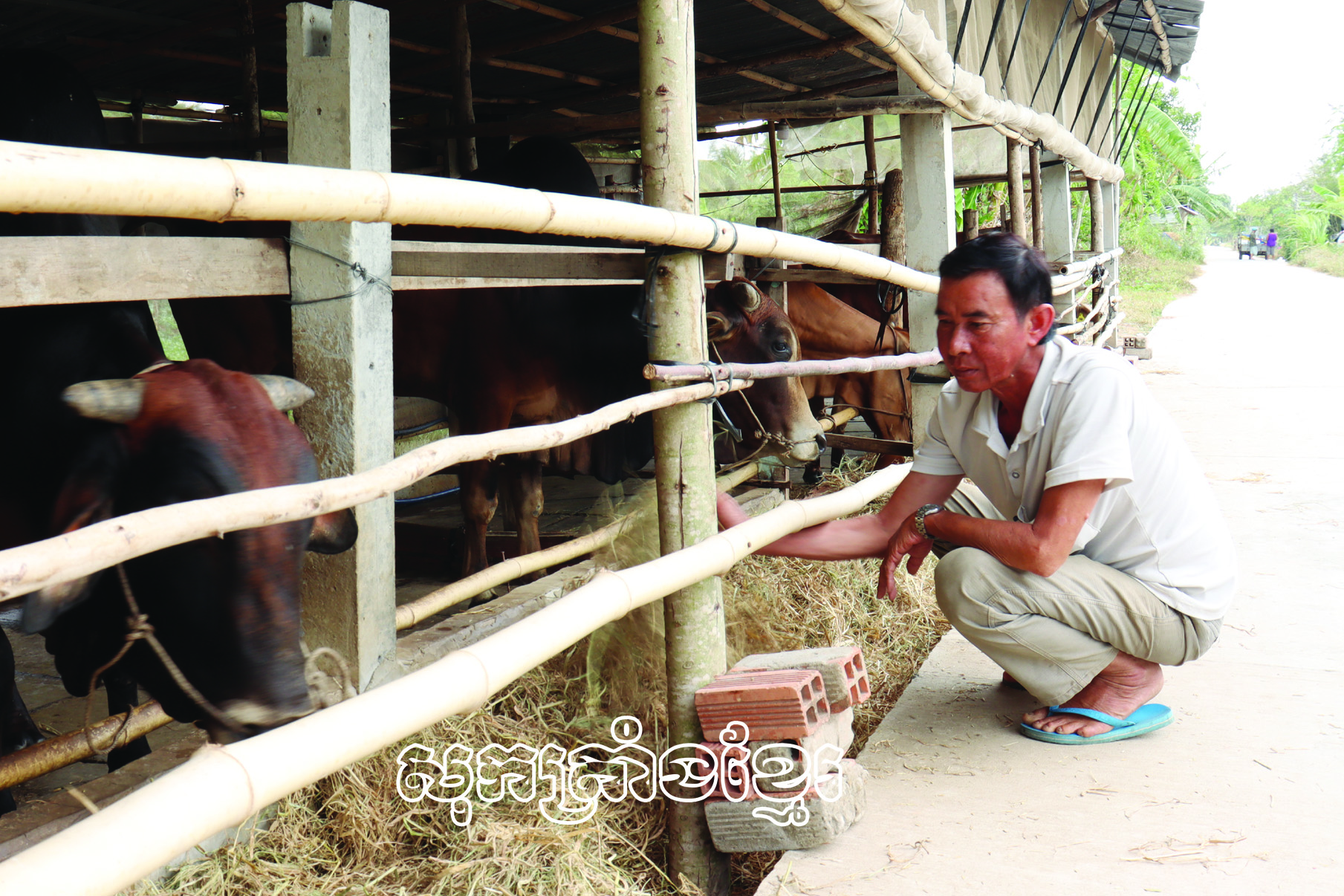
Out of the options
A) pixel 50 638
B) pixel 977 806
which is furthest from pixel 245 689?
pixel 977 806

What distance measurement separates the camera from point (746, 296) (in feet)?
16.2

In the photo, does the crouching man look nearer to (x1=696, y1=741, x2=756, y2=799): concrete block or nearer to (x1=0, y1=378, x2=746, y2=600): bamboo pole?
(x1=696, y1=741, x2=756, y2=799): concrete block

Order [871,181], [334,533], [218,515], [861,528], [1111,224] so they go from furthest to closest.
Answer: [1111,224] → [871,181] → [861,528] → [334,533] → [218,515]

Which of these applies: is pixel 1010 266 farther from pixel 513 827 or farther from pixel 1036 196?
pixel 1036 196

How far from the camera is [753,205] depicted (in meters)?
21.9

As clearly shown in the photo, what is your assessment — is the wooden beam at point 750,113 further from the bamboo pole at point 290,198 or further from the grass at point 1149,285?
the grass at point 1149,285

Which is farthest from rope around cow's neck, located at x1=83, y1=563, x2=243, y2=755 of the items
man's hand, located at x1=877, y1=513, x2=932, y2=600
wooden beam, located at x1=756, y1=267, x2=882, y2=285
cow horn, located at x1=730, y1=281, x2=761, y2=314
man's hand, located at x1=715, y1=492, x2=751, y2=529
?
wooden beam, located at x1=756, y1=267, x2=882, y2=285

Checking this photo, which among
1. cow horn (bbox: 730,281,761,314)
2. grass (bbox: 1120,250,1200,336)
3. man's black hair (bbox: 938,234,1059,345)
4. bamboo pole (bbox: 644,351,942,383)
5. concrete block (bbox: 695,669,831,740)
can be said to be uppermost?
grass (bbox: 1120,250,1200,336)

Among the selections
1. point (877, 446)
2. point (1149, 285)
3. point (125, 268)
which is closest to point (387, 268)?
point (125, 268)

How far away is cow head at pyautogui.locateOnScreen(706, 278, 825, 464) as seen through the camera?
4777mm

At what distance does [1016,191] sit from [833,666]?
188 inches

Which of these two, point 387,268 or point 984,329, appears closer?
point 387,268

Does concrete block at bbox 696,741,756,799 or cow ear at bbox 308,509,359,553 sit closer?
cow ear at bbox 308,509,359,553

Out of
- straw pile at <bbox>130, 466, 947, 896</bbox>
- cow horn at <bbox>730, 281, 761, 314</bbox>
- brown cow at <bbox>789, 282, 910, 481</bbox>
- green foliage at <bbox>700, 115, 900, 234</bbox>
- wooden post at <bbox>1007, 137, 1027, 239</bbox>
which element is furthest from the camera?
green foliage at <bbox>700, 115, 900, 234</bbox>
